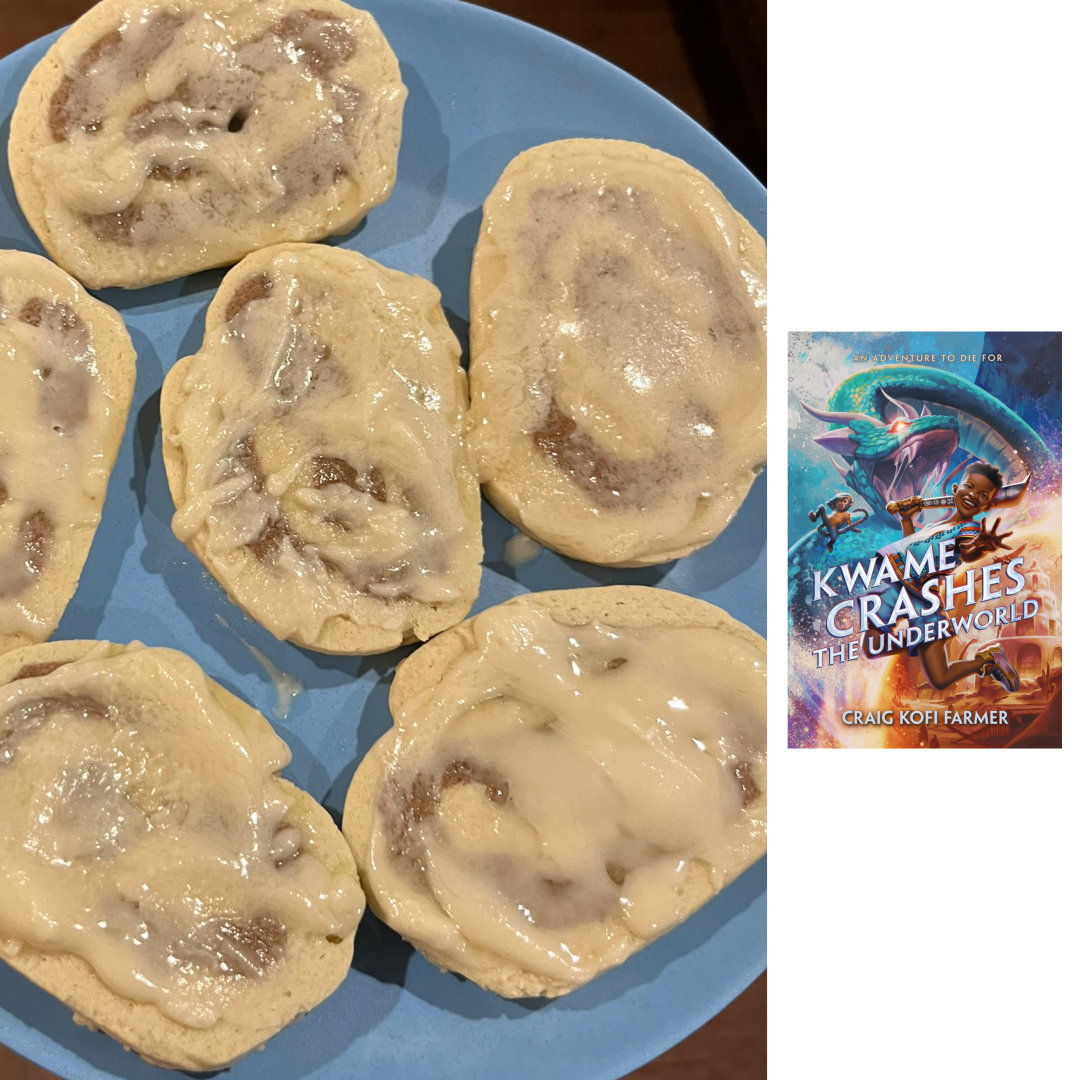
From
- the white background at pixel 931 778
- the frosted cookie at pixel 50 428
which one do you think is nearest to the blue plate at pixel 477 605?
the frosted cookie at pixel 50 428

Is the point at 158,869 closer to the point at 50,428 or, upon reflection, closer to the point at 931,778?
the point at 50,428

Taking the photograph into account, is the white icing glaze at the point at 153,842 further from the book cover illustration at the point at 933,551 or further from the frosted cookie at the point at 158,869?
the book cover illustration at the point at 933,551

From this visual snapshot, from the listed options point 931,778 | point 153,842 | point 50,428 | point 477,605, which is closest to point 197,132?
point 50,428

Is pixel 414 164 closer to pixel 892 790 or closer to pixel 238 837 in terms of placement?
pixel 238 837

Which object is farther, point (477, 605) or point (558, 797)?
point (477, 605)

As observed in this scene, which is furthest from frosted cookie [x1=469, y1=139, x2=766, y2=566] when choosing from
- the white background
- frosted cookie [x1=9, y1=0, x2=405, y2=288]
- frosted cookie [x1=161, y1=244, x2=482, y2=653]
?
the white background
